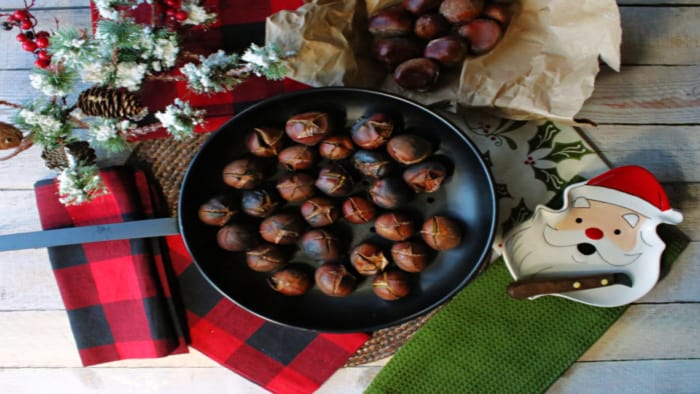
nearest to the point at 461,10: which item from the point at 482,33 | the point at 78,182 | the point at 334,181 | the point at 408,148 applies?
the point at 482,33

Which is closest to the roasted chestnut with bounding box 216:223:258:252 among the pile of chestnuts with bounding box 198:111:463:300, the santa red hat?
the pile of chestnuts with bounding box 198:111:463:300

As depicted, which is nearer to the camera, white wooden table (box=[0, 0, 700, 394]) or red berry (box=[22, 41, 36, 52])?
red berry (box=[22, 41, 36, 52])

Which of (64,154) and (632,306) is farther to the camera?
(632,306)

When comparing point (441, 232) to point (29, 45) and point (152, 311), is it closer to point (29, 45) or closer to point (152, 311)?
point (152, 311)

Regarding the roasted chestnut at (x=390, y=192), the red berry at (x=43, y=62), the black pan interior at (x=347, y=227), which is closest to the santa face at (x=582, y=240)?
the black pan interior at (x=347, y=227)

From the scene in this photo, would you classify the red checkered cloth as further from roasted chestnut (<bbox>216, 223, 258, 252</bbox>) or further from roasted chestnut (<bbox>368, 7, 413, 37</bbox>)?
roasted chestnut (<bbox>368, 7, 413, 37</bbox>)
